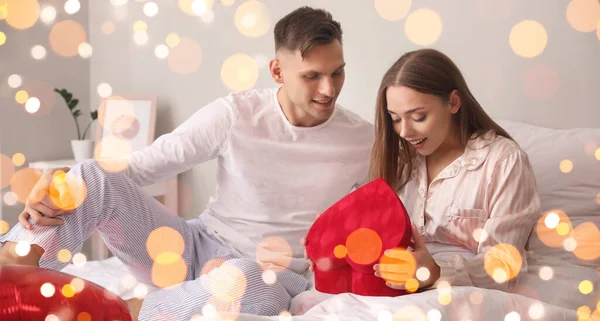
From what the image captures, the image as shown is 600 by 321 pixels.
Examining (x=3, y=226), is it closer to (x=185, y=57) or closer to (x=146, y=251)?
(x=185, y=57)

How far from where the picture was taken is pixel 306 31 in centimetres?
149

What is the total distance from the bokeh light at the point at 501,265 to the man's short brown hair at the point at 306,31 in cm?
61

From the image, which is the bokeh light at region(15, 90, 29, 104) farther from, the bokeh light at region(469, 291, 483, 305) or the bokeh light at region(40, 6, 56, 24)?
the bokeh light at region(469, 291, 483, 305)

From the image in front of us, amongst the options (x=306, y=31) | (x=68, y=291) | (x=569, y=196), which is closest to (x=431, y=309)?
(x=68, y=291)

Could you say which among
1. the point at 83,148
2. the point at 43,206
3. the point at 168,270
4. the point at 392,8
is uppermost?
the point at 392,8

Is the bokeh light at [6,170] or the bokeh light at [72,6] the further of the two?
the bokeh light at [72,6]

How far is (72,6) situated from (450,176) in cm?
210

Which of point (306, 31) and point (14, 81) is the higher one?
point (306, 31)

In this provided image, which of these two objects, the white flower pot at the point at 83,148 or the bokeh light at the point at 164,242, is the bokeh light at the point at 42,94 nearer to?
the white flower pot at the point at 83,148

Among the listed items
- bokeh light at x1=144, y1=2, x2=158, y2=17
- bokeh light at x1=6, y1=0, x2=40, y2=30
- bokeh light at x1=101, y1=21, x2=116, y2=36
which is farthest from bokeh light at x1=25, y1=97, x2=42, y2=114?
bokeh light at x1=144, y1=2, x2=158, y2=17

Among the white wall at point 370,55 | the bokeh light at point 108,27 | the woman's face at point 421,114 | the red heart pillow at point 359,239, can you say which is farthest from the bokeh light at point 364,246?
the bokeh light at point 108,27

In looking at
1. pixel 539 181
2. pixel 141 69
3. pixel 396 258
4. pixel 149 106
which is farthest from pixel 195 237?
pixel 141 69

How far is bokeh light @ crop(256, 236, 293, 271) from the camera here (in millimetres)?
1502

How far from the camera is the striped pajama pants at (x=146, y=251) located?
3.98ft
